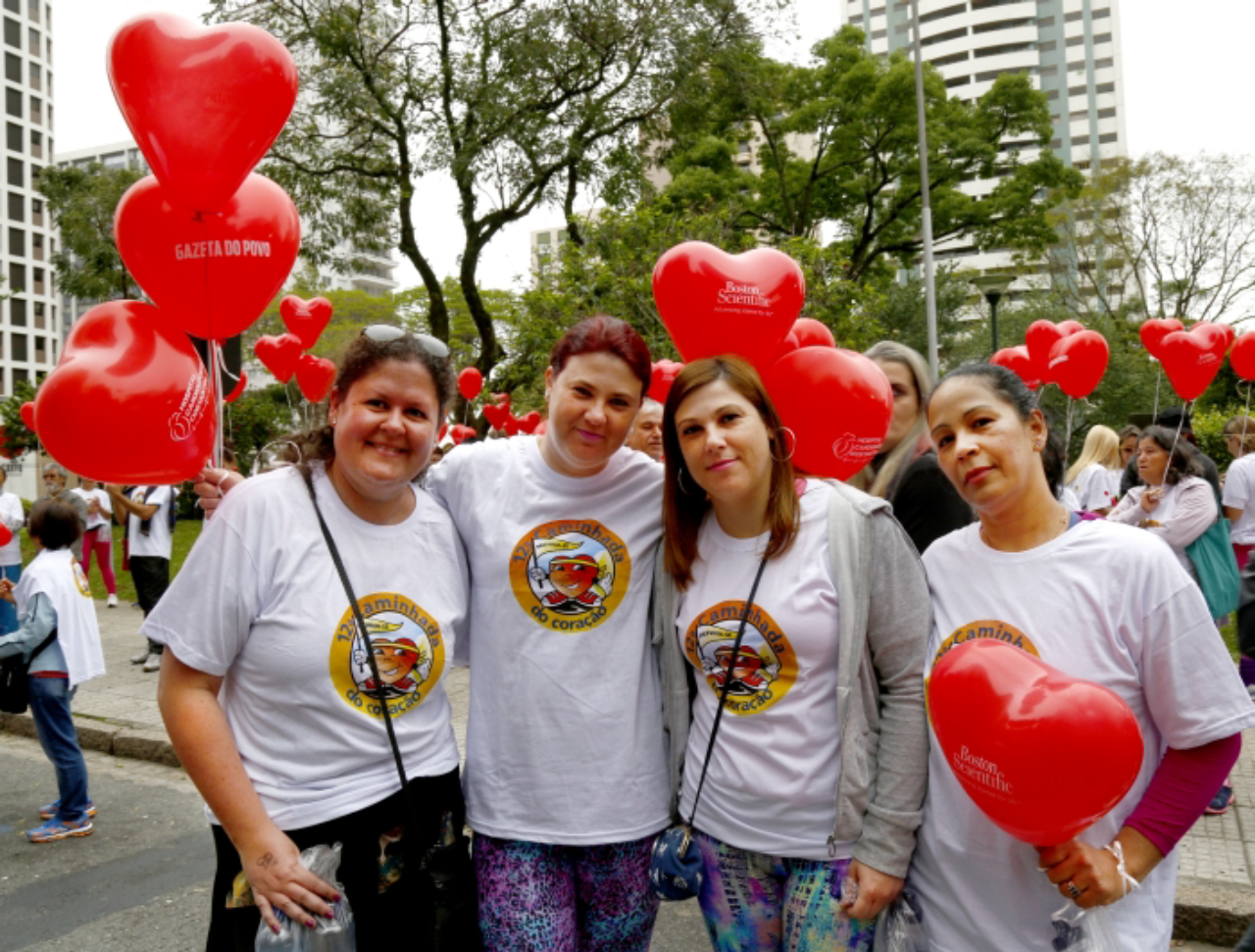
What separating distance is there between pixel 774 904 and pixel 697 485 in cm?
101

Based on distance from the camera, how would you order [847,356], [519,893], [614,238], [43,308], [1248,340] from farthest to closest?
1. [43,308]
2. [614,238]
3. [1248,340]
4. [847,356]
5. [519,893]

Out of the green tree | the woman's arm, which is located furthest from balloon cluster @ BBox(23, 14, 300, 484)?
the green tree

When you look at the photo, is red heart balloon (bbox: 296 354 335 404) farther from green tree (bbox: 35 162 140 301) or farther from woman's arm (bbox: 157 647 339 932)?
green tree (bbox: 35 162 140 301)

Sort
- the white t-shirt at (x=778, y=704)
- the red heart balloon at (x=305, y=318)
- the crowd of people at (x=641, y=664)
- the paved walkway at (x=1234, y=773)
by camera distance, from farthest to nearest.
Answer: the red heart balloon at (x=305, y=318) → the paved walkway at (x=1234, y=773) → the white t-shirt at (x=778, y=704) → the crowd of people at (x=641, y=664)

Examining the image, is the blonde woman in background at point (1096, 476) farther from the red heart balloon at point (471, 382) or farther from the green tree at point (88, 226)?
the green tree at point (88, 226)

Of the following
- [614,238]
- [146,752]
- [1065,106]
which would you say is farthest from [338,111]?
[1065,106]

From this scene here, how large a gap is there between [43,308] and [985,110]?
2794 inches

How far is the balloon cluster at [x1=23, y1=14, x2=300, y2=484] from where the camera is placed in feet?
6.64

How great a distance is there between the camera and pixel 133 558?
343 inches

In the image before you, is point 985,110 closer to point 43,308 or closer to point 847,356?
point 847,356

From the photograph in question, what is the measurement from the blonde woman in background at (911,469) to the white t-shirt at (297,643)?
1620 millimetres

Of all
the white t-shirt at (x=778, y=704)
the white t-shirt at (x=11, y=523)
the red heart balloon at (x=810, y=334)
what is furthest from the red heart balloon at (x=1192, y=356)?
the white t-shirt at (x=11, y=523)

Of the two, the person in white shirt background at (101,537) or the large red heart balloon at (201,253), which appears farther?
the person in white shirt background at (101,537)

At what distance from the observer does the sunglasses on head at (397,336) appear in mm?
2240
